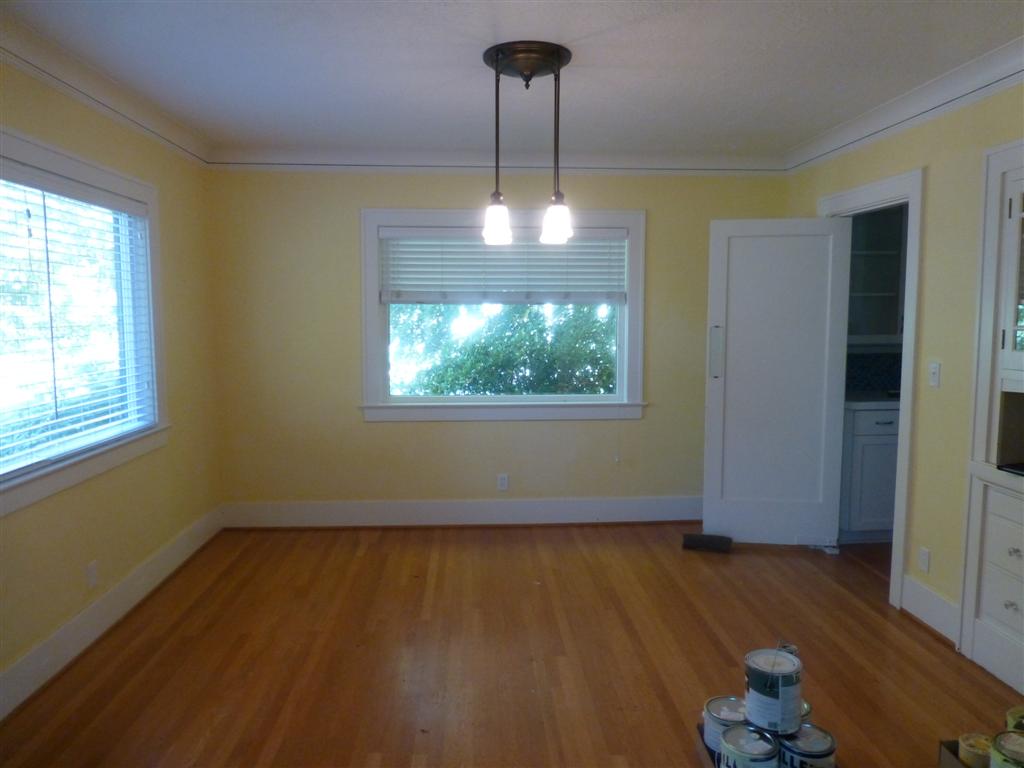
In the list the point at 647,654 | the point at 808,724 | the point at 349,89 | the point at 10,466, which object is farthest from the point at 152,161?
the point at 808,724

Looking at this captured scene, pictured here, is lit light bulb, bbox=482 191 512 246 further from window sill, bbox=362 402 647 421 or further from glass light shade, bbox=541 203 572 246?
window sill, bbox=362 402 647 421

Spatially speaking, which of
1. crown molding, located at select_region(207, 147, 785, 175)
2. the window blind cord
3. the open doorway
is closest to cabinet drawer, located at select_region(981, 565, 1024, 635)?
the open doorway

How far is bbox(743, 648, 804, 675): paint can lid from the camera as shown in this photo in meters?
1.74

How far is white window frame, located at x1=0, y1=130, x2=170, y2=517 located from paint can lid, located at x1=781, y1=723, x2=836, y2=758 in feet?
8.89

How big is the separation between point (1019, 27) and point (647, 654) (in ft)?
9.38

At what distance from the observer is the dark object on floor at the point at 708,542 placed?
420 centimetres

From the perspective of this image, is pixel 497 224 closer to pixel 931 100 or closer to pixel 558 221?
pixel 558 221

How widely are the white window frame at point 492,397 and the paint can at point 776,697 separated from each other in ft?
9.70

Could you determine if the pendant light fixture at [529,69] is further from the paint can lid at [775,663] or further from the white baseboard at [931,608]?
the white baseboard at [931,608]

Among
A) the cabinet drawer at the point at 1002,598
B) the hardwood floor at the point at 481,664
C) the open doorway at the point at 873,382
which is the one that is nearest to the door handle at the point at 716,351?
the open doorway at the point at 873,382

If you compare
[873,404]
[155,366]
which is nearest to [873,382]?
[873,404]

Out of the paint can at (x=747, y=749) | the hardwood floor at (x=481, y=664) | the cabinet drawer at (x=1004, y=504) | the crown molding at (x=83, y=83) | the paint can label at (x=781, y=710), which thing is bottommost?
the hardwood floor at (x=481, y=664)

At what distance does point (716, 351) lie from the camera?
4188 millimetres

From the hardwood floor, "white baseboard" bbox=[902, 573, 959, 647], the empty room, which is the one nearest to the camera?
the hardwood floor
